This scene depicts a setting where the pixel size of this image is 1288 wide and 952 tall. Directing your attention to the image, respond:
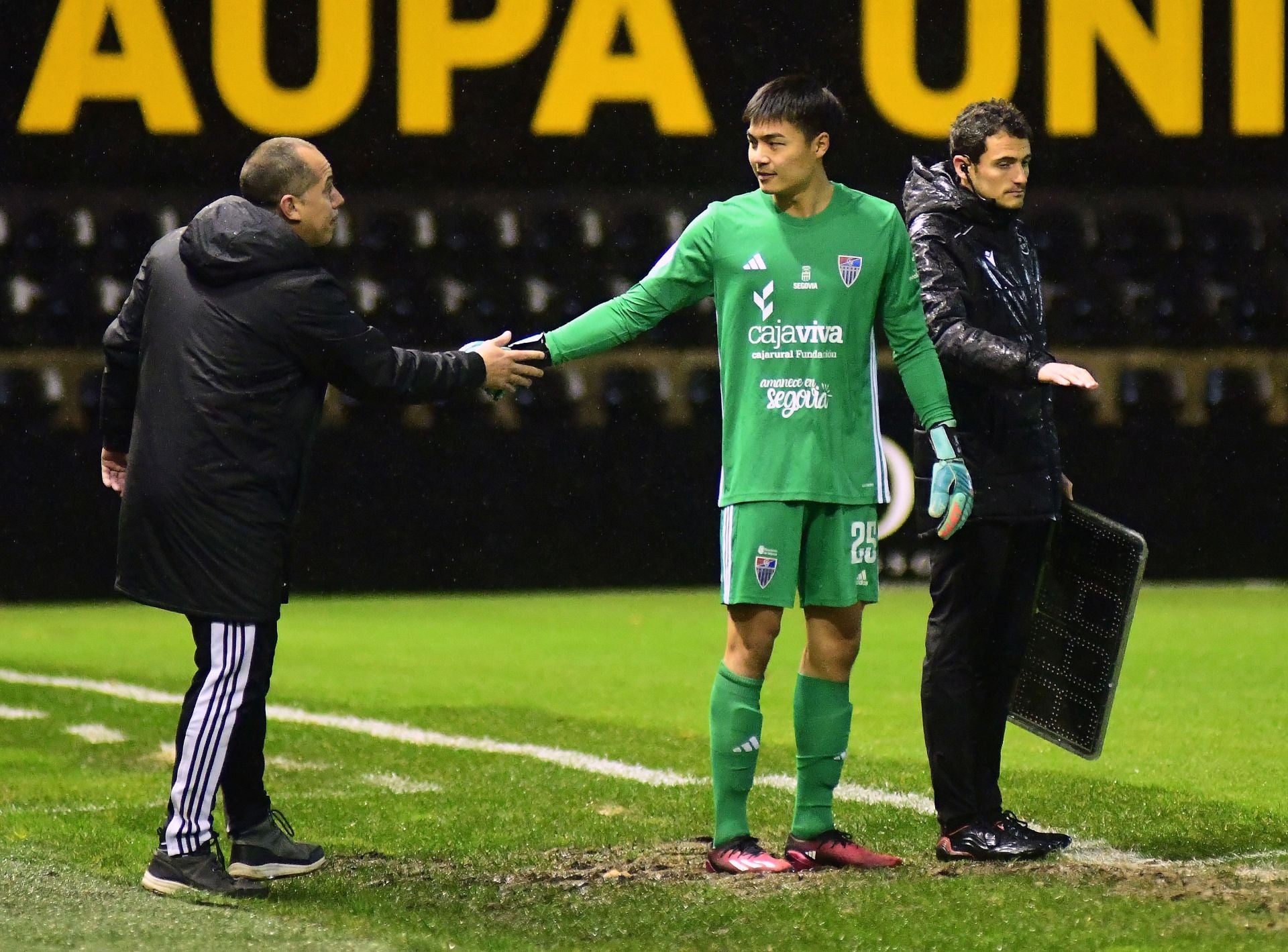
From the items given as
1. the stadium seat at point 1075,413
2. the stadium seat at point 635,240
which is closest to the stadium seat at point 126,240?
the stadium seat at point 635,240

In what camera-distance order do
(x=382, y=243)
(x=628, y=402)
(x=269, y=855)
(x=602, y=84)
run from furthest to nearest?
(x=628, y=402) → (x=602, y=84) → (x=382, y=243) → (x=269, y=855)

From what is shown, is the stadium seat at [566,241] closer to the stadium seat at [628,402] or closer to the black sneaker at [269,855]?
the stadium seat at [628,402]

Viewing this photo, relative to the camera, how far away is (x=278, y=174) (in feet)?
13.8

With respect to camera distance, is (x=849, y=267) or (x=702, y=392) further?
(x=702, y=392)

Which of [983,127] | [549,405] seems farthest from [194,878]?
[549,405]

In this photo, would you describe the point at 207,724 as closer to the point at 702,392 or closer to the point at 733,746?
the point at 733,746

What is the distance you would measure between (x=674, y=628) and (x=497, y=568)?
1.54m

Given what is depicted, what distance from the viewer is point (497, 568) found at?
11.5 meters

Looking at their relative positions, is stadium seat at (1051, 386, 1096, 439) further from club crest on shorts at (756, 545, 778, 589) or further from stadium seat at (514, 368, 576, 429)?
club crest on shorts at (756, 545, 778, 589)

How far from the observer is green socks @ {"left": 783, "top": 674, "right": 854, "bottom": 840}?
14.3ft

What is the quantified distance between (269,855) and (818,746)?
1173 mm

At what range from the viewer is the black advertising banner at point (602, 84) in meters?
11.2

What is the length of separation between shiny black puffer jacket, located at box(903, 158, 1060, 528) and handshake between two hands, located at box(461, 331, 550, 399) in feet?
2.76

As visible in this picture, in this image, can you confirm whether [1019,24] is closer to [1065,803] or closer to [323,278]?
[1065,803]
